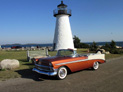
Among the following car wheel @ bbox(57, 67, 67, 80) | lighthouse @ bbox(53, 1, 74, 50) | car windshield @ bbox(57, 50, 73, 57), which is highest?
lighthouse @ bbox(53, 1, 74, 50)

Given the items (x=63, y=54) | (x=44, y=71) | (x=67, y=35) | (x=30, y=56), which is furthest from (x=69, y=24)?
(x=44, y=71)

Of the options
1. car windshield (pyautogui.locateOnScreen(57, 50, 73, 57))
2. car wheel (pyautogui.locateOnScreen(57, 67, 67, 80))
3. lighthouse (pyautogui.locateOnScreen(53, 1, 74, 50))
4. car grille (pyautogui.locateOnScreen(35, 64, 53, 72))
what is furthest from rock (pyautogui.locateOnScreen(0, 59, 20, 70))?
lighthouse (pyautogui.locateOnScreen(53, 1, 74, 50))

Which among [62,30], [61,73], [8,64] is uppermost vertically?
[62,30]

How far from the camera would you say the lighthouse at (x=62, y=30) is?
21.5m

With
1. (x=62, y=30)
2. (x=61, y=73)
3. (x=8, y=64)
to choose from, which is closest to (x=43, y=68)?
(x=61, y=73)

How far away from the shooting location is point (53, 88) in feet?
15.2

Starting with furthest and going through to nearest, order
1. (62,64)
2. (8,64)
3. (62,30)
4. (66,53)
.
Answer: (62,30) → (8,64) → (66,53) → (62,64)

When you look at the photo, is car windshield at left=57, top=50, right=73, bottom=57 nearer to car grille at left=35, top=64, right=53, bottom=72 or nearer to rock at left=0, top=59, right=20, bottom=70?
car grille at left=35, top=64, right=53, bottom=72

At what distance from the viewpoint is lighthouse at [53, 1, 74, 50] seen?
21.5 meters

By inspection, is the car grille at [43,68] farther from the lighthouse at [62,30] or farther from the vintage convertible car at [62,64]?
the lighthouse at [62,30]

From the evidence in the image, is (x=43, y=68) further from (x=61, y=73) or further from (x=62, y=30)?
(x=62, y=30)

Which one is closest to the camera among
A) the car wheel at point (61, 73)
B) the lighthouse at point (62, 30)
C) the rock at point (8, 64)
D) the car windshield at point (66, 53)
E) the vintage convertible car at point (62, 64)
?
the vintage convertible car at point (62, 64)

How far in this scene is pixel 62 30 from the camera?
21609mm

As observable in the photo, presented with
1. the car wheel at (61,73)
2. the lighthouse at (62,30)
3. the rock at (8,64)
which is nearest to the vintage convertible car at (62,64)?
the car wheel at (61,73)
